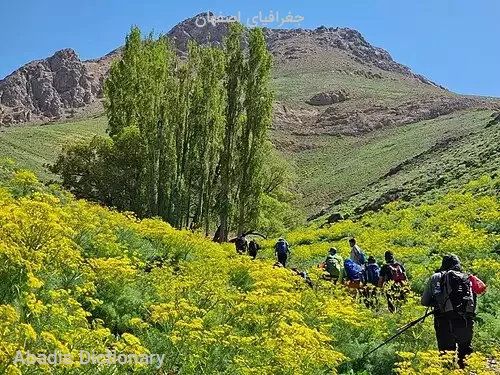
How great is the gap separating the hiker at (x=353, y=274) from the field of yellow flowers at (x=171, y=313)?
108 centimetres

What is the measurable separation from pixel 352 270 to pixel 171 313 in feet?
21.0

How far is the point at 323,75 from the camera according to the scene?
148 m

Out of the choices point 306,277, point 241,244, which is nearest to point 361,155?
point 241,244

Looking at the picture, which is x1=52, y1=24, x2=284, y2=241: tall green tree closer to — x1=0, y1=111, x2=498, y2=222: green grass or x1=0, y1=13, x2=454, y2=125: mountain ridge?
x1=0, y1=111, x2=498, y2=222: green grass

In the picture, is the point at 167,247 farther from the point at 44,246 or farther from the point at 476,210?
the point at 476,210

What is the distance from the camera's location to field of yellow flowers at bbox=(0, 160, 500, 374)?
4414mm

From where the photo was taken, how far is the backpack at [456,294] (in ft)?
21.2

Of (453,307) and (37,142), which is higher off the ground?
(37,142)

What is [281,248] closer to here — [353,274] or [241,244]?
[241,244]

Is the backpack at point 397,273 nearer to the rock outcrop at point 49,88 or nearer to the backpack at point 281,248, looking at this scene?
the backpack at point 281,248

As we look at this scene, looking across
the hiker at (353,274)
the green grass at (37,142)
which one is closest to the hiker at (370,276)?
the hiker at (353,274)

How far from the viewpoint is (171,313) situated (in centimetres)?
569

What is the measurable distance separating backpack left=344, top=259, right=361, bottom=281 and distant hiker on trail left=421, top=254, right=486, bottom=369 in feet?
14.6

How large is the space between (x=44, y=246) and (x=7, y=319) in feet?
6.83
